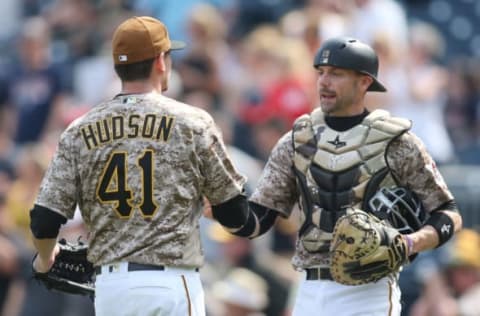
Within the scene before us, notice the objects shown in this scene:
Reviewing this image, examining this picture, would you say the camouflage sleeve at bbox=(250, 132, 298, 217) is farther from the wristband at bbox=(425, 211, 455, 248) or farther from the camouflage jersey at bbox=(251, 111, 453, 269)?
the wristband at bbox=(425, 211, 455, 248)

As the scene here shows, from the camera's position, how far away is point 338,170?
26.2 ft

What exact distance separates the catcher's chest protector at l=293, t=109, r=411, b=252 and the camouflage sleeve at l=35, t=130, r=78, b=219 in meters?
1.30

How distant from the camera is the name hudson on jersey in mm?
7547

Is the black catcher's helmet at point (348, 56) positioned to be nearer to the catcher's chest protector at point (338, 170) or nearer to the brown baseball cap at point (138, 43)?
the catcher's chest protector at point (338, 170)

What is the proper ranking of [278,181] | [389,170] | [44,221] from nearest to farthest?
[44,221] < [389,170] < [278,181]

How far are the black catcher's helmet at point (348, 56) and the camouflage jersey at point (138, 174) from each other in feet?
2.68

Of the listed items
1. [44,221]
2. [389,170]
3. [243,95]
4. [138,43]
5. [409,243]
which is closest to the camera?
[44,221]

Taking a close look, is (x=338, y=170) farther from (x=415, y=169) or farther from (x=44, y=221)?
(x=44, y=221)

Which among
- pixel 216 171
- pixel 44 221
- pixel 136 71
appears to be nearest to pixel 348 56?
pixel 216 171

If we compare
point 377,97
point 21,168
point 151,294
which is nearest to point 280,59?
point 377,97

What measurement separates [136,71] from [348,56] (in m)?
1.15

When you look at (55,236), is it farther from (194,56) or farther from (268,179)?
(194,56)

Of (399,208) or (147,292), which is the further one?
(399,208)

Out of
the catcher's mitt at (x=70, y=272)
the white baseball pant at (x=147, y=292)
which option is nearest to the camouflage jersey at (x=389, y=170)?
the white baseball pant at (x=147, y=292)
